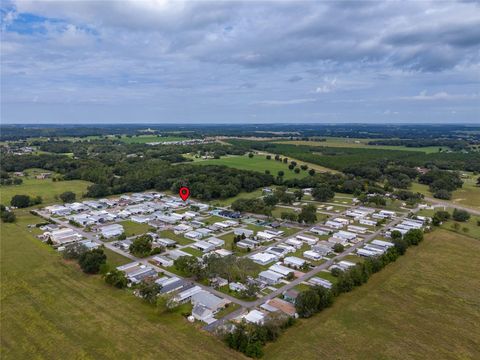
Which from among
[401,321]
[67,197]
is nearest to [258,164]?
[67,197]

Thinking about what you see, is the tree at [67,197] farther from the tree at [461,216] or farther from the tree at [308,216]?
the tree at [461,216]

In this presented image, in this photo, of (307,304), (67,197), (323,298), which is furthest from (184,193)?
(307,304)

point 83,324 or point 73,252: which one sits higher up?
point 73,252

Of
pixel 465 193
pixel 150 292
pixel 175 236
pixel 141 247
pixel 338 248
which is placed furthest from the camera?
pixel 465 193

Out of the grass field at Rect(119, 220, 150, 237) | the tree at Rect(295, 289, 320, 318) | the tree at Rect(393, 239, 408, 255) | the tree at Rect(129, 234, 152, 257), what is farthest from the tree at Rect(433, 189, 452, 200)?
the tree at Rect(129, 234, 152, 257)

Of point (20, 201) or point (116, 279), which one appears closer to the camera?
point (116, 279)

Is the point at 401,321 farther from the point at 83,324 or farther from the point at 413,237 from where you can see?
the point at 83,324

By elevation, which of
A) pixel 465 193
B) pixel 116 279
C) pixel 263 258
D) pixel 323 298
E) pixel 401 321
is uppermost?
A: pixel 116 279

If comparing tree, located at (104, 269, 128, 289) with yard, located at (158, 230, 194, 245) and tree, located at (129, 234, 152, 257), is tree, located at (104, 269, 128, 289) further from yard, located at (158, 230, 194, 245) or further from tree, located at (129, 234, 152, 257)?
yard, located at (158, 230, 194, 245)

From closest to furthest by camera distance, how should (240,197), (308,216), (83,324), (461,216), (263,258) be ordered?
(83,324), (263,258), (308,216), (461,216), (240,197)
